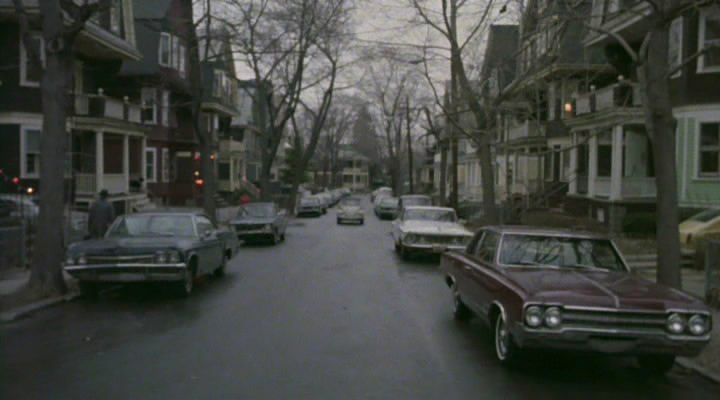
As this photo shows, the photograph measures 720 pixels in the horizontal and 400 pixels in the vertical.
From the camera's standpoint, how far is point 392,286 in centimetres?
1575

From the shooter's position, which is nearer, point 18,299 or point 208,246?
point 18,299

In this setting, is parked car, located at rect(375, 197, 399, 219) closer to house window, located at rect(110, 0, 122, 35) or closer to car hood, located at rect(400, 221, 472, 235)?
house window, located at rect(110, 0, 122, 35)

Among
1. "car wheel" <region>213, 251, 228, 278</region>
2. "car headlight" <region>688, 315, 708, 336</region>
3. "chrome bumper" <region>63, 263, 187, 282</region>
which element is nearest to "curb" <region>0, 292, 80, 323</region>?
"chrome bumper" <region>63, 263, 187, 282</region>

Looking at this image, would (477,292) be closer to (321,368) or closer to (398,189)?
(321,368)

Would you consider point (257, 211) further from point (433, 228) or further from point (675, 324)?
point (675, 324)

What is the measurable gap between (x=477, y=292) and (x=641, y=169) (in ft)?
76.0

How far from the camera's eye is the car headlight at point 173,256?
1309 cm

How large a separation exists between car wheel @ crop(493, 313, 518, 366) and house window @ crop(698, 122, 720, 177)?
61.8ft

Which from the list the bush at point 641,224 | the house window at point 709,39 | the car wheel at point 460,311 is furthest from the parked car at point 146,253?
the house window at point 709,39

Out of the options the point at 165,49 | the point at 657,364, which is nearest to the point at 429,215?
A: the point at 657,364

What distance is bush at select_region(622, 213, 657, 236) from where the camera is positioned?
85.6ft

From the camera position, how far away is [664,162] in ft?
36.7

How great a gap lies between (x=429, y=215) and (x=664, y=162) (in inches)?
513

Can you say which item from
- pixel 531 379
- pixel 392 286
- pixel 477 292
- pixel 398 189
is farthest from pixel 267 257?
pixel 398 189
